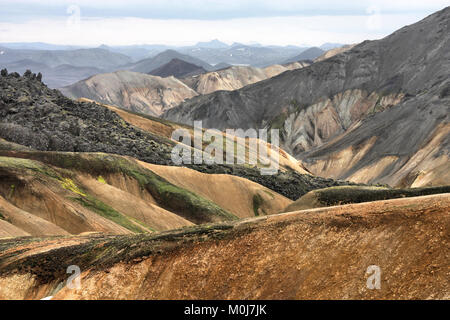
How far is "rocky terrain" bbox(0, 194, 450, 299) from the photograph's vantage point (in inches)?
669

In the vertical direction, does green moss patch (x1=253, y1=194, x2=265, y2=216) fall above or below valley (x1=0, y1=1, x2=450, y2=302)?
below

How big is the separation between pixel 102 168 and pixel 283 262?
37.9 meters

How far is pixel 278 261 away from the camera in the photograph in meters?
19.3

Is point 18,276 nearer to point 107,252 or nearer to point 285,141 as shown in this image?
point 107,252

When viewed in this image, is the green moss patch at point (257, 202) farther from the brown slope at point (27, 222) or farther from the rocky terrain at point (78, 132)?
the brown slope at point (27, 222)

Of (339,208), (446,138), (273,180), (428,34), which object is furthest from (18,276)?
(428,34)

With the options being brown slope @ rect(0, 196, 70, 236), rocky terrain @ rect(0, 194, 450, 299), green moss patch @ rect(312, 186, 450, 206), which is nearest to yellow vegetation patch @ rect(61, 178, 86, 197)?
brown slope @ rect(0, 196, 70, 236)

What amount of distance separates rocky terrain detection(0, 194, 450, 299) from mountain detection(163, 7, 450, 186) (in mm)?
64408

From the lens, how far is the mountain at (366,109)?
101350mm

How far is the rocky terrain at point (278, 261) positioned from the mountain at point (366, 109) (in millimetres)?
64408

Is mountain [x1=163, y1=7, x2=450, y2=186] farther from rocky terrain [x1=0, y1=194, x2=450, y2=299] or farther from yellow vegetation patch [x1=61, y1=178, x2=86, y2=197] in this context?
rocky terrain [x1=0, y1=194, x2=450, y2=299]

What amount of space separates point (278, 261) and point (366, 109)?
139 meters

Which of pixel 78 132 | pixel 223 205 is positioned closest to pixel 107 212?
pixel 223 205

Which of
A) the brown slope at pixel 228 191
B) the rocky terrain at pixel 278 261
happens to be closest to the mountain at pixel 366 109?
the brown slope at pixel 228 191
